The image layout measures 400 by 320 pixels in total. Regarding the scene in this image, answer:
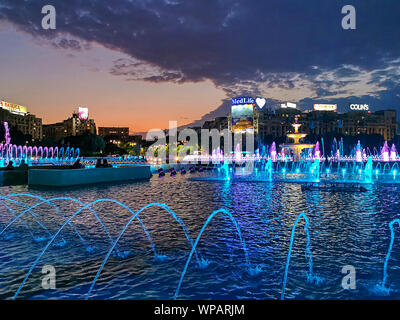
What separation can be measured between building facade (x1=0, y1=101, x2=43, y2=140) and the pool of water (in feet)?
431

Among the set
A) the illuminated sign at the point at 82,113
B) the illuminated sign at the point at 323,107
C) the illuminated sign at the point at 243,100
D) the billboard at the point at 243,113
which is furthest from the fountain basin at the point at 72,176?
the illuminated sign at the point at 323,107

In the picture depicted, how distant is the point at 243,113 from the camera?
518 feet

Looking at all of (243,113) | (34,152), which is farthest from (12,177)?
(243,113)

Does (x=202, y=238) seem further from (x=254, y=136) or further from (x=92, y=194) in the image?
(x=254, y=136)

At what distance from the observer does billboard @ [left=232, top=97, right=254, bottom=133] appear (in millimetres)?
156450

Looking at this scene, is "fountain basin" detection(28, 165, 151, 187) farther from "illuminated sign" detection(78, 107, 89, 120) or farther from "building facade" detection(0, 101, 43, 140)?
"illuminated sign" detection(78, 107, 89, 120)

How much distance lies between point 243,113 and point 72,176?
5601 inches

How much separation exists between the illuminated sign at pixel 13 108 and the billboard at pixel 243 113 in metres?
97.5

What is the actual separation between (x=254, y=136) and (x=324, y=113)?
1866 inches

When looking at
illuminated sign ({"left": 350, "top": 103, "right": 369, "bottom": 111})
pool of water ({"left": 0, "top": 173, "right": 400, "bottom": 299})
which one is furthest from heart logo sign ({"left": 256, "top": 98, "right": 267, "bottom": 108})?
pool of water ({"left": 0, "top": 173, "right": 400, "bottom": 299})

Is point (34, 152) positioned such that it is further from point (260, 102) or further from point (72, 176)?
point (260, 102)

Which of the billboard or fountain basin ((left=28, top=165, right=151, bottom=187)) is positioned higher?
the billboard

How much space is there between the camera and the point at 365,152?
12100 centimetres
